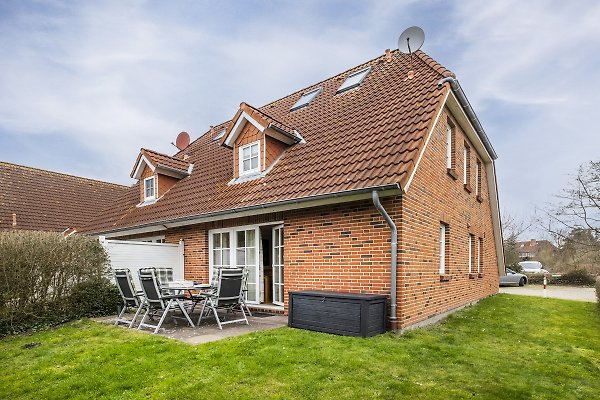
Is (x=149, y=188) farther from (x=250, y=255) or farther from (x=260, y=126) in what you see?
(x=250, y=255)

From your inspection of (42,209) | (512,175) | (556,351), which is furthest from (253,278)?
(512,175)

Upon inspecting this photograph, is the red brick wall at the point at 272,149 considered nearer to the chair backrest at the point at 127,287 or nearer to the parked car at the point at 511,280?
the chair backrest at the point at 127,287

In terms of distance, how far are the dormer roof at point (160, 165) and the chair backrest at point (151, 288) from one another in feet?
21.6

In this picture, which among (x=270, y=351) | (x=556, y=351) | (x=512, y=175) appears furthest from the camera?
(x=512, y=175)

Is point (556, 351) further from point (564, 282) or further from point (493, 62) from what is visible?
point (564, 282)

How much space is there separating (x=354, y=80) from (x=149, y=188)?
26.7ft

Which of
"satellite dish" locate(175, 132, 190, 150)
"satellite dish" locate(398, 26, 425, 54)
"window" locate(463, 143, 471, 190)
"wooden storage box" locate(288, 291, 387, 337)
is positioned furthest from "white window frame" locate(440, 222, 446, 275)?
"satellite dish" locate(175, 132, 190, 150)

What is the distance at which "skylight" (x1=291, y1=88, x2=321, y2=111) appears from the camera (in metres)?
12.9

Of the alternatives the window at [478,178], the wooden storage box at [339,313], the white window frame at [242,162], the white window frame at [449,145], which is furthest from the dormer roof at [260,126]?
the window at [478,178]

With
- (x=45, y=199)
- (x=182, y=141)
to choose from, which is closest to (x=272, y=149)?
(x=182, y=141)

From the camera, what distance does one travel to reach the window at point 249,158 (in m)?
10.8

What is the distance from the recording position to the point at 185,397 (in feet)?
13.7

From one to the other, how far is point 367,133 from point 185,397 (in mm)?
6474

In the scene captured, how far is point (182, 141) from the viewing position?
58.3 feet
